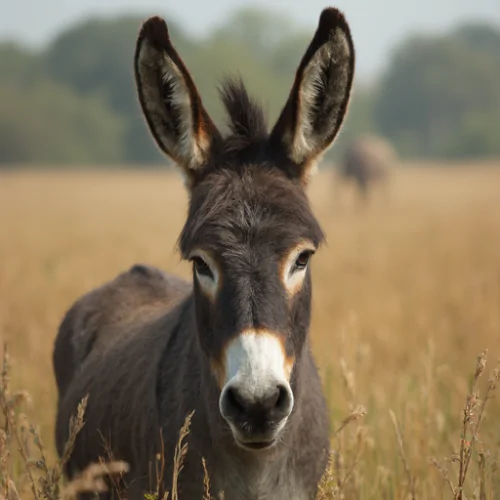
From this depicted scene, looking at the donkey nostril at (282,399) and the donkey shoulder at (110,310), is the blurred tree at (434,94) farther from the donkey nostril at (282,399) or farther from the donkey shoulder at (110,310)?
the donkey nostril at (282,399)

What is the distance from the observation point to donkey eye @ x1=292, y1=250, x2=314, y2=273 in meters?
3.13

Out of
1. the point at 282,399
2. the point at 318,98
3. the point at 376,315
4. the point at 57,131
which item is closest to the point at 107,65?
the point at 57,131

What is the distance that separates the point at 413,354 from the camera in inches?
294

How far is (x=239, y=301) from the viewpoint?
2.87 meters

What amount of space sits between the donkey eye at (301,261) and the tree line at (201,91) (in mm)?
66887

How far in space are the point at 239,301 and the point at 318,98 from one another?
Answer: 3.91 feet

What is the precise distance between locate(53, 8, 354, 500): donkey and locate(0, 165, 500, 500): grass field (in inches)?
15.8

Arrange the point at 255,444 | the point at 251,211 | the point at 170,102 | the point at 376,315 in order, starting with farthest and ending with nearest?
the point at 376,315 → the point at 170,102 → the point at 251,211 → the point at 255,444

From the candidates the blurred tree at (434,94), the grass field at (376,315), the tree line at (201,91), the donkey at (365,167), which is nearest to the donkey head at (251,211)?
the grass field at (376,315)

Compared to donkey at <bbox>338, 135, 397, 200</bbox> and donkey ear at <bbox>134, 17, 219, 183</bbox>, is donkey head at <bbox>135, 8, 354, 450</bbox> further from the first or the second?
donkey at <bbox>338, 135, 397, 200</bbox>

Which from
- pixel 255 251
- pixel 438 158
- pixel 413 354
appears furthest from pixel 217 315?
pixel 438 158

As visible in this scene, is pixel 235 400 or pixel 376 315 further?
pixel 376 315

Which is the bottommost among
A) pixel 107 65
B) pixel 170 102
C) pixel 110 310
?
pixel 110 310

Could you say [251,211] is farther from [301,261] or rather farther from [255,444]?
[255,444]
